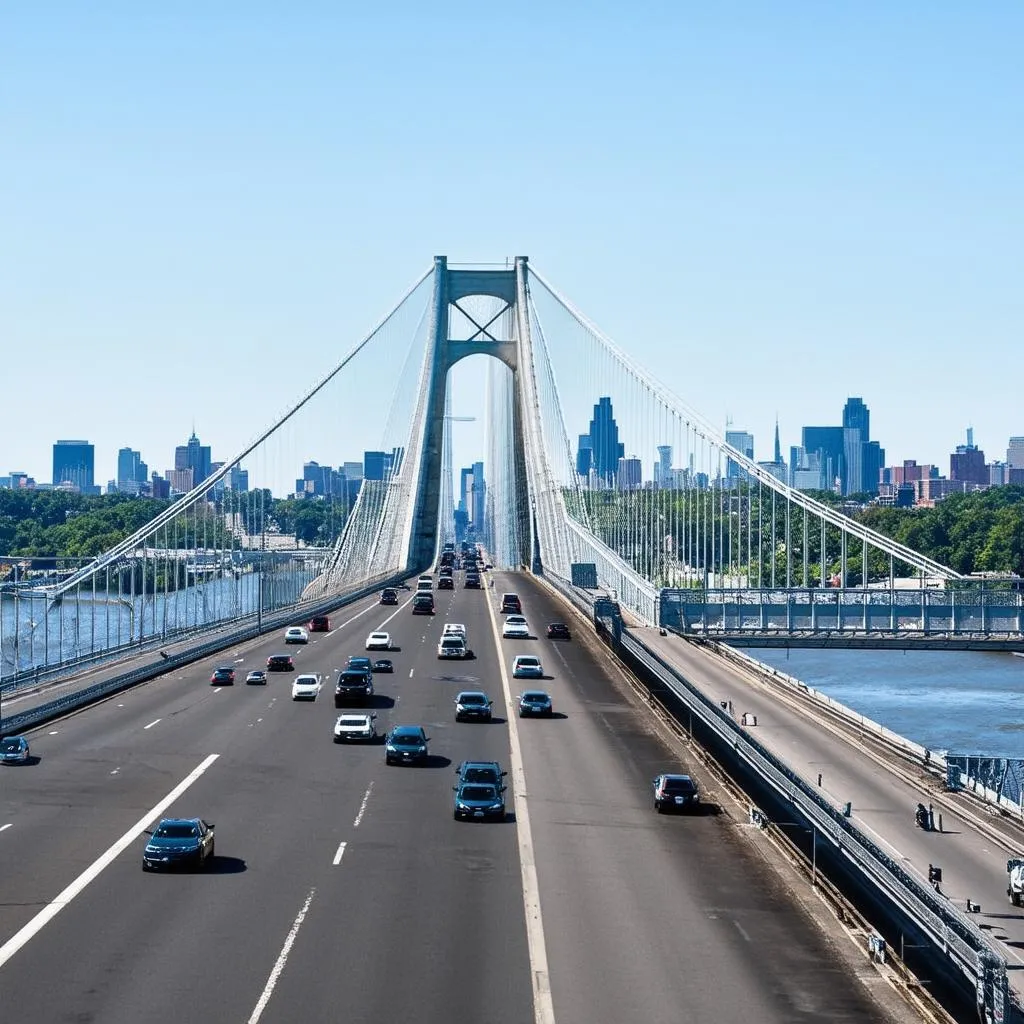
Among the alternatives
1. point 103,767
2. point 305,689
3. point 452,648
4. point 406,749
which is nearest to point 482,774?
point 406,749

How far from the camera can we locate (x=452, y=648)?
7612cm

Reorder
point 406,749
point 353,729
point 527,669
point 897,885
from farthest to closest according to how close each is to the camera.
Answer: point 527,669 < point 353,729 < point 406,749 < point 897,885

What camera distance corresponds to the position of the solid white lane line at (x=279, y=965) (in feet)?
72.9

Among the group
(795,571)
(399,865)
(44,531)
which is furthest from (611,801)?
(44,531)

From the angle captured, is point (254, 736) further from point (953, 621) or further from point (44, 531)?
point (44, 531)

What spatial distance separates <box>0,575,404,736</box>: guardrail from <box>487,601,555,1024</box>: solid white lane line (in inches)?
565

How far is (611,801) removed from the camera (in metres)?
40.3

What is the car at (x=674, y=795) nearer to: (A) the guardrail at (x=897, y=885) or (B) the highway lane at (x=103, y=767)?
(A) the guardrail at (x=897, y=885)

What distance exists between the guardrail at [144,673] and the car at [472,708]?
40.9 feet

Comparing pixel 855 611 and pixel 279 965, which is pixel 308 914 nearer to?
pixel 279 965

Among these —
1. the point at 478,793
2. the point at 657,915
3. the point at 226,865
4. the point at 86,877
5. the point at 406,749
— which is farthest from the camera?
the point at 406,749

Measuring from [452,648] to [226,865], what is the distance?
44.4 meters

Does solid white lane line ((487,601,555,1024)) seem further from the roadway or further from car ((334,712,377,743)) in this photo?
car ((334,712,377,743))

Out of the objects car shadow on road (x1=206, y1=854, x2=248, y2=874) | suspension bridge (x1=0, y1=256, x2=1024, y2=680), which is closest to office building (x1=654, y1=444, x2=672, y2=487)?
suspension bridge (x1=0, y1=256, x2=1024, y2=680)
